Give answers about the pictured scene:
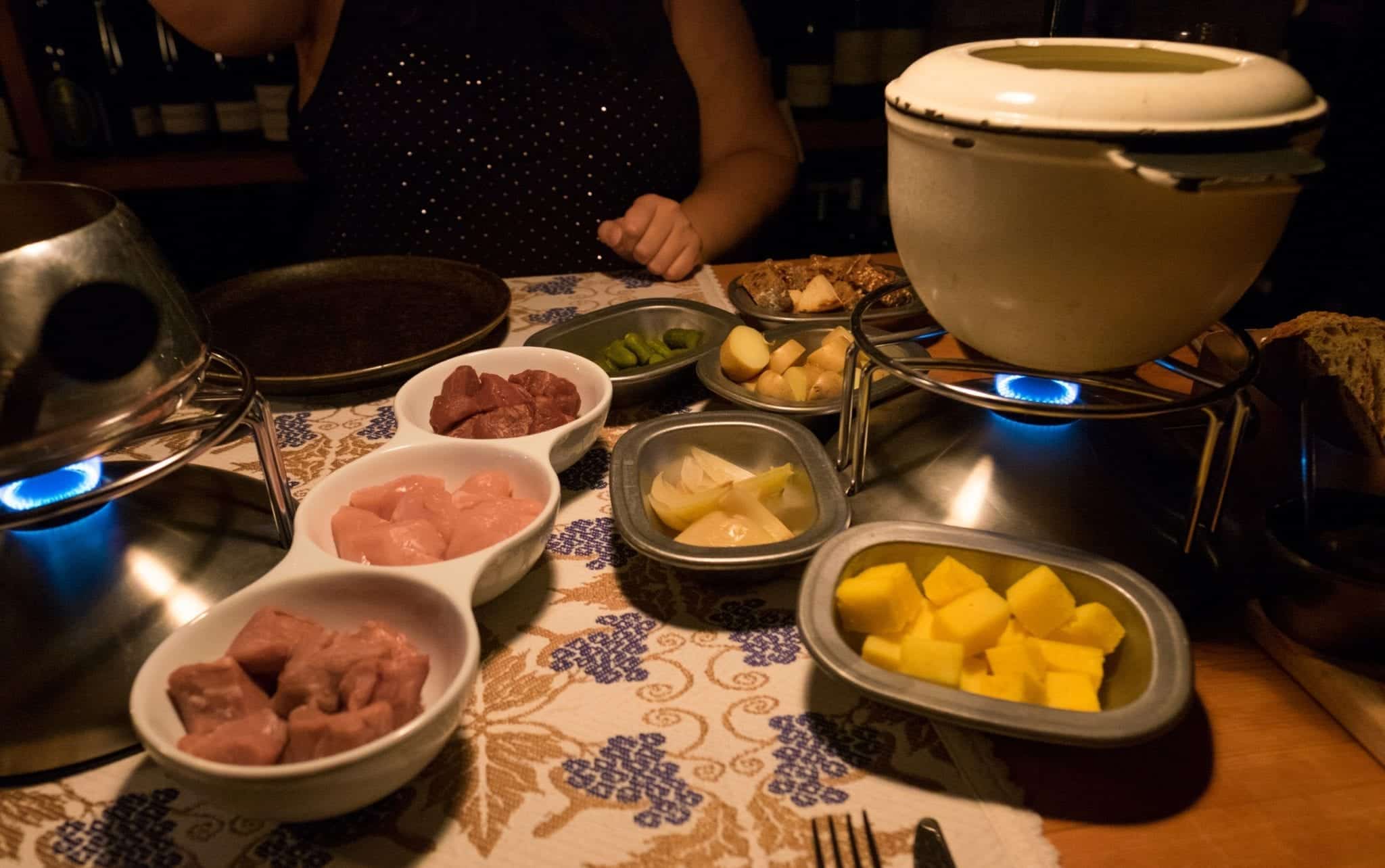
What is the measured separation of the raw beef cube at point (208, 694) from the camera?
1.66 ft

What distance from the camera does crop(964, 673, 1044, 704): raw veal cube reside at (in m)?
0.54

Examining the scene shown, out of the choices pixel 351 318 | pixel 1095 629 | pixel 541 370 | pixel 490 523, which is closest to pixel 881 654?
pixel 1095 629

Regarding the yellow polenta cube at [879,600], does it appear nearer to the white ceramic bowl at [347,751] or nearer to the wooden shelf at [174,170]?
the white ceramic bowl at [347,751]

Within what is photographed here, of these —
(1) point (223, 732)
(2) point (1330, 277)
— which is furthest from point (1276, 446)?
(2) point (1330, 277)

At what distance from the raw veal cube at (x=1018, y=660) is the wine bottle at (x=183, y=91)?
223 cm

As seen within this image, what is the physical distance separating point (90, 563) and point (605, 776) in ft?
1.35

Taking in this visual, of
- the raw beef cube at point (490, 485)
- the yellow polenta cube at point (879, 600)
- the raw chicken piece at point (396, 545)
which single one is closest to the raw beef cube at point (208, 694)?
the raw chicken piece at point (396, 545)

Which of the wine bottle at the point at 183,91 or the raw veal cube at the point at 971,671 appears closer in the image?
the raw veal cube at the point at 971,671

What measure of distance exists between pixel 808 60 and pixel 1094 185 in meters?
1.91

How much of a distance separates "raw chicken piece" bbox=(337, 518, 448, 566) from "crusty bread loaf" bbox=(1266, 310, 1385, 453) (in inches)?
29.8

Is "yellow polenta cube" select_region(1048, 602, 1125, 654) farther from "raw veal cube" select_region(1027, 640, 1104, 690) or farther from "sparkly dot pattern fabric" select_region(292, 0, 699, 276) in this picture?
"sparkly dot pattern fabric" select_region(292, 0, 699, 276)

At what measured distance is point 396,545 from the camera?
639mm

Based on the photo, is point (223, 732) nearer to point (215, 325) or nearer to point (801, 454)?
point (801, 454)

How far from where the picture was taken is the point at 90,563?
24.8 inches
